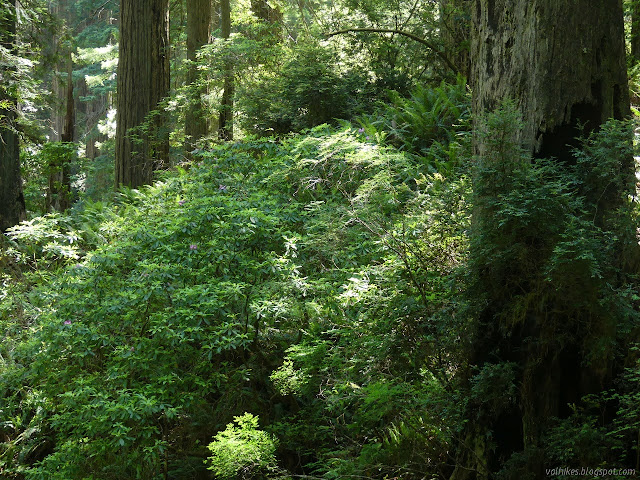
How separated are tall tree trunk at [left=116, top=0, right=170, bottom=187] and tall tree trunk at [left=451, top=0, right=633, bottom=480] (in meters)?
7.84

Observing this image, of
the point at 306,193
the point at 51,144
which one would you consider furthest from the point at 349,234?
the point at 51,144

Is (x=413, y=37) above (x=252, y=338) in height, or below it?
above

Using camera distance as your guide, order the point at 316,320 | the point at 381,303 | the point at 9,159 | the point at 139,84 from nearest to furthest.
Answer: the point at 381,303 < the point at 316,320 < the point at 139,84 < the point at 9,159

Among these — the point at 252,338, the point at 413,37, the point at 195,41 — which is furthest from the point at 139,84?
the point at 252,338

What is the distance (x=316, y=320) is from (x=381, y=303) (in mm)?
1050

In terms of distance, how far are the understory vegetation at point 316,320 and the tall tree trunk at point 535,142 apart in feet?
0.14

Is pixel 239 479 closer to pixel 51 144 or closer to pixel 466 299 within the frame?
pixel 466 299

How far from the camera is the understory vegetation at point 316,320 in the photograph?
11.1 ft

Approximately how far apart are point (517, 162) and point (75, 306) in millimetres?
3763

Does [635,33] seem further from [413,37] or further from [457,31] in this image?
[413,37]

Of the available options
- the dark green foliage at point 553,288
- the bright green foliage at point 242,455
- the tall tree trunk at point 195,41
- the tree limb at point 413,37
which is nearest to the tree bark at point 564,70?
the dark green foliage at point 553,288

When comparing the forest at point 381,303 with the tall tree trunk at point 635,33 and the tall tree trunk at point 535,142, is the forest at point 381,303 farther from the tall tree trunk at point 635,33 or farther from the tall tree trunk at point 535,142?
the tall tree trunk at point 635,33

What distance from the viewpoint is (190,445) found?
5.25m

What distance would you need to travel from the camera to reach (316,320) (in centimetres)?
519
